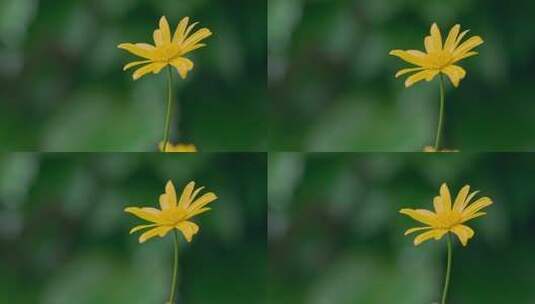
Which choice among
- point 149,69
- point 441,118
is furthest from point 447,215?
point 149,69

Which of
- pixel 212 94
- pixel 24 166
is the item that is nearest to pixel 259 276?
pixel 212 94

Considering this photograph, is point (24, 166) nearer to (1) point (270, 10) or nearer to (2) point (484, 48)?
(1) point (270, 10)

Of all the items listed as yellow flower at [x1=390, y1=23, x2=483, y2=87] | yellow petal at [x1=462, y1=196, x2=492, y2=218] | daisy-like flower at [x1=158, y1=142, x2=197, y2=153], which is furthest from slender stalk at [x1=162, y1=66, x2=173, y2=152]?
yellow petal at [x1=462, y1=196, x2=492, y2=218]

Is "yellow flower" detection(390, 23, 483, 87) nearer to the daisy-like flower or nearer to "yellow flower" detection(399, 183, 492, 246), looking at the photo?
"yellow flower" detection(399, 183, 492, 246)

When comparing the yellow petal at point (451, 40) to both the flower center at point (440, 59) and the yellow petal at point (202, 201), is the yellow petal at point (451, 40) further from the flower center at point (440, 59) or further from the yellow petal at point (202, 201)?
the yellow petal at point (202, 201)

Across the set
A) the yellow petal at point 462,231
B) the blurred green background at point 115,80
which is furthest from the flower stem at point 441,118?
the blurred green background at point 115,80
